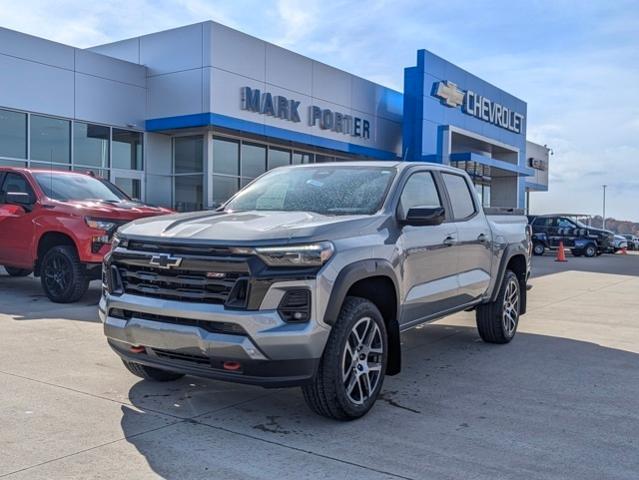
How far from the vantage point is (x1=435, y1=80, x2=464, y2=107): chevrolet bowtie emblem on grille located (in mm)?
27298

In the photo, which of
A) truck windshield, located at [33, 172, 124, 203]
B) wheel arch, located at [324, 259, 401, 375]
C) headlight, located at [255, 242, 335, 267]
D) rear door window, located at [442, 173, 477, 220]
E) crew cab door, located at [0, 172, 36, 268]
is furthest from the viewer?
truck windshield, located at [33, 172, 124, 203]

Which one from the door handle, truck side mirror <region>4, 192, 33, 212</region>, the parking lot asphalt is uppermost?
truck side mirror <region>4, 192, 33, 212</region>

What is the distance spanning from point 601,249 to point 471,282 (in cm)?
2415

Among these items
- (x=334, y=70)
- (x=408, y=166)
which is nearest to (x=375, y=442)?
(x=408, y=166)

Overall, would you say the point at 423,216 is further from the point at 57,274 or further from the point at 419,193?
the point at 57,274

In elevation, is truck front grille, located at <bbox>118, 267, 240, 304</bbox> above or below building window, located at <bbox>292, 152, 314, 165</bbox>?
below

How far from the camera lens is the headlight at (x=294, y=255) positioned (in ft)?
13.4

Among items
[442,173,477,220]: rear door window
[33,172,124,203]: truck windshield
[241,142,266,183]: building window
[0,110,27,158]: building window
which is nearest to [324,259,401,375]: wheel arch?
[442,173,477,220]: rear door window

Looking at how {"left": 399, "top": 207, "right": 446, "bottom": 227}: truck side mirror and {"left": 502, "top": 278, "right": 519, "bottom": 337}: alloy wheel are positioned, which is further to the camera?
{"left": 502, "top": 278, "right": 519, "bottom": 337}: alloy wheel

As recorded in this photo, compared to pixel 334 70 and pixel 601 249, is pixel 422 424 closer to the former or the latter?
pixel 334 70

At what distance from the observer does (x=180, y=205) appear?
67.7ft

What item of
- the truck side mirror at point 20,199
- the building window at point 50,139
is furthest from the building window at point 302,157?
the truck side mirror at point 20,199

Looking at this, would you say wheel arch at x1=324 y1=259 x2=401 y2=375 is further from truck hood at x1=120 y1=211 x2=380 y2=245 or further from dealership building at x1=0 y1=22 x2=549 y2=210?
dealership building at x1=0 y1=22 x2=549 y2=210

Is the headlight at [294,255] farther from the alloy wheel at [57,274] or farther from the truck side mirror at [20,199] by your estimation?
the truck side mirror at [20,199]
